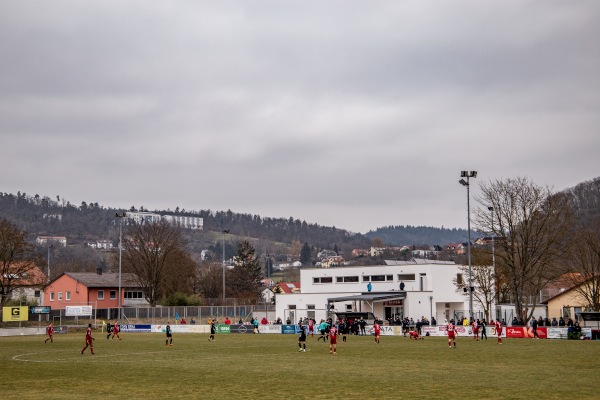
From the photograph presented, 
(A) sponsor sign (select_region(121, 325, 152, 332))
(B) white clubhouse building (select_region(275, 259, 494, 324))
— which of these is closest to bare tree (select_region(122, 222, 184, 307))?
(B) white clubhouse building (select_region(275, 259, 494, 324))

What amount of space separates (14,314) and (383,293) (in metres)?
41.7

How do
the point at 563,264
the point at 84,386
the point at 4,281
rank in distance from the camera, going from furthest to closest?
the point at 4,281, the point at 563,264, the point at 84,386

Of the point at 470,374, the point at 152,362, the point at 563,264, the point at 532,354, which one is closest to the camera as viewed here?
the point at 470,374

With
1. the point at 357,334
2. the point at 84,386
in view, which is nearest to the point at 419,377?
the point at 84,386

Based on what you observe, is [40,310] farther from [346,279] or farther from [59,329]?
[346,279]

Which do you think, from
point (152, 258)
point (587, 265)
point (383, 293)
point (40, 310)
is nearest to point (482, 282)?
point (587, 265)

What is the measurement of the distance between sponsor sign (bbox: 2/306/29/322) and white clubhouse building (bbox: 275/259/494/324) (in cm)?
2990

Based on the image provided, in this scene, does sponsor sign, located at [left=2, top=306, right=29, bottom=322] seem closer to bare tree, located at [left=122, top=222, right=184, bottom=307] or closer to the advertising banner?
the advertising banner

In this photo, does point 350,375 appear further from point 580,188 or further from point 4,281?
point 580,188

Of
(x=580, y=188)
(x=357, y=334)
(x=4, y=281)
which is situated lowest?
(x=357, y=334)

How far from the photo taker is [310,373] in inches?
1220

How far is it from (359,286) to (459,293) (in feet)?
39.7

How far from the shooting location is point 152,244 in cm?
11775

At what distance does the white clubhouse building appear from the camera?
85.0 metres
